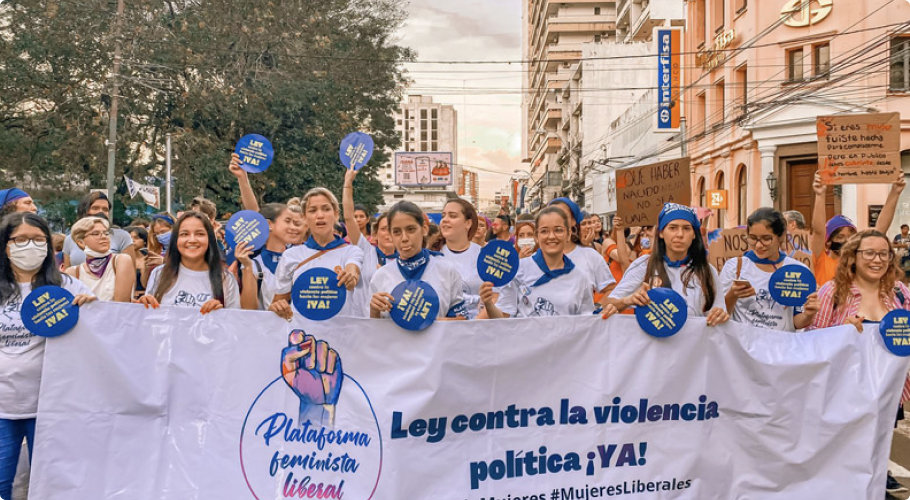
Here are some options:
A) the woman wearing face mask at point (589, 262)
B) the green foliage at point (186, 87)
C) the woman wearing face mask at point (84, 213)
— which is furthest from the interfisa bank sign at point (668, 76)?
the woman wearing face mask at point (84, 213)

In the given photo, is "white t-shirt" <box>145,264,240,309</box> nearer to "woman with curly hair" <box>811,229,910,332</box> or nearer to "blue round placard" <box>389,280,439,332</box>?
"blue round placard" <box>389,280,439,332</box>

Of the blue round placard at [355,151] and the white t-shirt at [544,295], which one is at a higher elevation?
the blue round placard at [355,151]

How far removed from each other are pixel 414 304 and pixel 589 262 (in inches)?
64.5

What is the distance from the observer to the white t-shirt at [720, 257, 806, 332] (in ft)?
15.1

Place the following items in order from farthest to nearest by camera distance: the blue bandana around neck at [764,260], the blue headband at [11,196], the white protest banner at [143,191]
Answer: the white protest banner at [143,191] → the blue headband at [11,196] → the blue bandana around neck at [764,260]

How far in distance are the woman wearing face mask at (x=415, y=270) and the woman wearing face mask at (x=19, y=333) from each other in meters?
1.52

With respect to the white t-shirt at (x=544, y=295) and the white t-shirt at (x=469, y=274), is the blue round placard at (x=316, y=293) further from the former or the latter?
the white t-shirt at (x=469, y=274)

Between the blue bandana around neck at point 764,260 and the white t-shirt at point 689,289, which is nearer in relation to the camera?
the white t-shirt at point 689,289

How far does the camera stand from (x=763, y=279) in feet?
15.4

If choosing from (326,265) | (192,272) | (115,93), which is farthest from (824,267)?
(115,93)

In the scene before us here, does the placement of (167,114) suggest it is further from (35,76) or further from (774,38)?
(774,38)

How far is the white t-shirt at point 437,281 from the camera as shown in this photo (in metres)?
4.07

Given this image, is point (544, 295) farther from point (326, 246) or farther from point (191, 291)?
point (191, 291)

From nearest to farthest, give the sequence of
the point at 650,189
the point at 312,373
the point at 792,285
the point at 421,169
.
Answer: the point at 312,373, the point at 792,285, the point at 650,189, the point at 421,169
